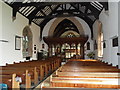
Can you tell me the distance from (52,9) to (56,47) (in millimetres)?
3905

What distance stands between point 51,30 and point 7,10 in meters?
7.86

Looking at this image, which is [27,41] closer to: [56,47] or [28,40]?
[28,40]

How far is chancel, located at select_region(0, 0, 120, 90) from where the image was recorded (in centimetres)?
325

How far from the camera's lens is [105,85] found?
2875mm

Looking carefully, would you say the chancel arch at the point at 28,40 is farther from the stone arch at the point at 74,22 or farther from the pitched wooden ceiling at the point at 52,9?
the stone arch at the point at 74,22

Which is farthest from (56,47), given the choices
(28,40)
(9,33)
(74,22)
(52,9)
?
A: (9,33)

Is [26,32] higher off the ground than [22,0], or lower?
lower

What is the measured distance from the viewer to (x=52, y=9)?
1507cm

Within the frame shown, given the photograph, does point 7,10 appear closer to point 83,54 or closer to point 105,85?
point 105,85

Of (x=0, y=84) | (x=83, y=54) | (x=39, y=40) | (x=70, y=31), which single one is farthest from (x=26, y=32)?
(x=70, y=31)

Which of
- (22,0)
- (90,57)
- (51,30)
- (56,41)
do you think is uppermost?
(22,0)

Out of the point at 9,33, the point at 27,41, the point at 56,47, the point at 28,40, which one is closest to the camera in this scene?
the point at 9,33

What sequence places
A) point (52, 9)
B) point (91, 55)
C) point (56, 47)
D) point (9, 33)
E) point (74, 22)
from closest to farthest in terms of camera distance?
point (9, 33)
point (91, 55)
point (52, 9)
point (74, 22)
point (56, 47)

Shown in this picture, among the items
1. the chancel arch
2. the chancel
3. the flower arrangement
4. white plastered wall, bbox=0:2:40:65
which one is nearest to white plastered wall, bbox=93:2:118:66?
the chancel
